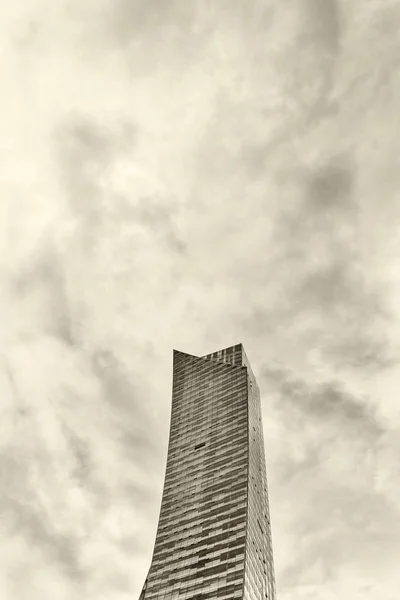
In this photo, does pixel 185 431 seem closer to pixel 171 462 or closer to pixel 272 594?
pixel 171 462

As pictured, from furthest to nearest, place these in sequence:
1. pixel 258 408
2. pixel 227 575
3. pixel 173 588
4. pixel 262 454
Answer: pixel 258 408, pixel 262 454, pixel 173 588, pixel 227 575

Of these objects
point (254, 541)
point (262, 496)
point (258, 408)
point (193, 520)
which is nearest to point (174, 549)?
point (193, 520)

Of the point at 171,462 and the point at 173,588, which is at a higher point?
the point at 171,462

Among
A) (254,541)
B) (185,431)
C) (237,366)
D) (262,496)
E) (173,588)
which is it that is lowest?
(173,588)

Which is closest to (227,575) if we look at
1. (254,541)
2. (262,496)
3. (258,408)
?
(254,541)

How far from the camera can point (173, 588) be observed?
335ft

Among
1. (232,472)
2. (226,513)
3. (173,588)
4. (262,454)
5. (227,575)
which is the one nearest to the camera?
(227,575)

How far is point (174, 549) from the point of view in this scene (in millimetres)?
110562

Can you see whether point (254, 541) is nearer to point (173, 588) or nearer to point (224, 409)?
point (173, 588)

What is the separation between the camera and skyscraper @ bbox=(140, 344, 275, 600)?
99.6m

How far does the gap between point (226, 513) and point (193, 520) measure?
353 inches

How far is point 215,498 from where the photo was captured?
115500mm

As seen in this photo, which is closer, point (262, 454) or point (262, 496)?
point (262, 496)

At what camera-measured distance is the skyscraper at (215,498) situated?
9956 centimetres
